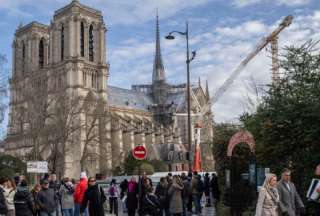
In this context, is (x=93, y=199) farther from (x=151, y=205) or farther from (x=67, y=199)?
(x=67, y=199)

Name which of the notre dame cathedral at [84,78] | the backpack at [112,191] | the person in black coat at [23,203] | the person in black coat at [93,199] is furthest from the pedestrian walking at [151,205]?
the notre dame cathedral at [84,78]

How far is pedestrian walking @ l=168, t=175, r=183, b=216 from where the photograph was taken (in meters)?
15.9

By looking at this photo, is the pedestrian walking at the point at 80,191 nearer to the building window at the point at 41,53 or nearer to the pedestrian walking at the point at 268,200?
the pedestrian walking at the point at 268,200

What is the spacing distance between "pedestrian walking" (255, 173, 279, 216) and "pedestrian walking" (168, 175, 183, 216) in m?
6.26

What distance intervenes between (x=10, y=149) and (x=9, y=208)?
74933 mm

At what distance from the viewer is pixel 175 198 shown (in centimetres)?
1609

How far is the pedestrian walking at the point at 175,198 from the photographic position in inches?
627

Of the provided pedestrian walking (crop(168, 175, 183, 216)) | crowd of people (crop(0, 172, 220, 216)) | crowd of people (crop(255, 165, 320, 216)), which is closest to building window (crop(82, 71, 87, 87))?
crowd of people (crop(0, 172, 220, 216))

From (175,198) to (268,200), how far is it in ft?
21.3

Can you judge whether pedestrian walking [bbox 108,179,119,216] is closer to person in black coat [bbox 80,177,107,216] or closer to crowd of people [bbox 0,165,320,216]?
crowd of people [bbox 0,165,320,216]

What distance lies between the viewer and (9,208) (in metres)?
12.0

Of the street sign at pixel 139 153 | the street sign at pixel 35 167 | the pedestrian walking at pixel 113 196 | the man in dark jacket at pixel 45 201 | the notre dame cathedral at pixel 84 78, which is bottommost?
the pedestrian walking at pixel 113 196

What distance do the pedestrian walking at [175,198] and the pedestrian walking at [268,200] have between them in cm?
626

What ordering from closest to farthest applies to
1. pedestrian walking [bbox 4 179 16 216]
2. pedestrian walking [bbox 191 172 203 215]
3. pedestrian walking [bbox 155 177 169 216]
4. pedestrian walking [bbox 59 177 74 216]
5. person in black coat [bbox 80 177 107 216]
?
pedestrian walking [bbox 4 179 16 216], person in black coat [bbox 80 177 107 216], pedestrian walking [bbox 155 177 169 216], pedestrian walking [bbox 59 177 74 216], pedestrian walking [bbox 191 172 203 215]
